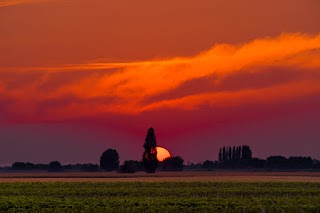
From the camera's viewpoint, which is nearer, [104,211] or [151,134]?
[104,211]

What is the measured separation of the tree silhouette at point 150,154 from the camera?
158 m

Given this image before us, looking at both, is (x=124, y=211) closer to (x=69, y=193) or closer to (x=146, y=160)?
(x=69, y=193)

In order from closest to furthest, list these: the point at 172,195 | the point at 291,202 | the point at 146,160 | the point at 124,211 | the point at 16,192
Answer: the point at 124,211
the point at 291,202
the point at 172,195
the point at 16,192
the point at 146,160

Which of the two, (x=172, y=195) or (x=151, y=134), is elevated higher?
(x=151, y=134)

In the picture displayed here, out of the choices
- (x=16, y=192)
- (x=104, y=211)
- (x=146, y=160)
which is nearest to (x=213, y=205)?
(x=104, y=211)

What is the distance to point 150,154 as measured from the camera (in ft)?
524

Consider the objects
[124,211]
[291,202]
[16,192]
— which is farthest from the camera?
[16,192]

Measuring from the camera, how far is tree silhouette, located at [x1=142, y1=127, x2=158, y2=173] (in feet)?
517

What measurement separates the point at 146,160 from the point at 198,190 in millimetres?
88968

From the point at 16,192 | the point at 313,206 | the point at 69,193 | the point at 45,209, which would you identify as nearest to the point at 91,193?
the point at 69,193

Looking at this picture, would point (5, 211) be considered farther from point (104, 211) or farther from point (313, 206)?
point (313, 206)

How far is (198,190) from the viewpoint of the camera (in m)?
69.6

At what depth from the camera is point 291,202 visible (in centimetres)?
5166

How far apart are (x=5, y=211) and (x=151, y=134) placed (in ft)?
385
